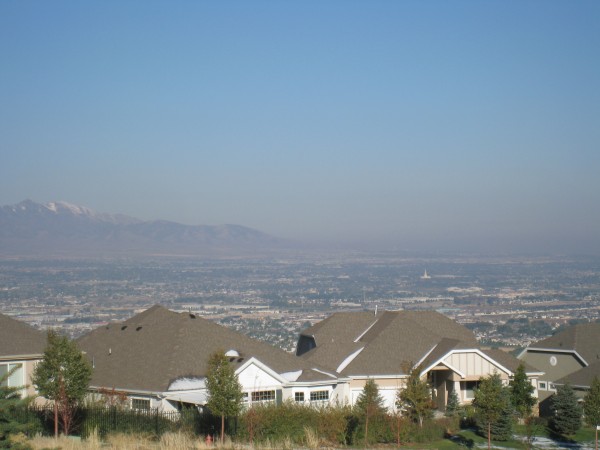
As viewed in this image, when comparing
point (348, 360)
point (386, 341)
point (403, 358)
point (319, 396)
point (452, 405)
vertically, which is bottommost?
point (452, 405)

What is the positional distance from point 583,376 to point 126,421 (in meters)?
20.3

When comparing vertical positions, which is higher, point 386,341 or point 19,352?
point 19,352

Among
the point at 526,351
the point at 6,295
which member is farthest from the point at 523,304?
the point at 526,351

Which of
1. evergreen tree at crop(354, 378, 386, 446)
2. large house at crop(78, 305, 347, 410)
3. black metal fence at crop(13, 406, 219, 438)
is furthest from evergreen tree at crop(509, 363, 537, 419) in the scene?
black metal fence at crop(13, 406, 219, 438)

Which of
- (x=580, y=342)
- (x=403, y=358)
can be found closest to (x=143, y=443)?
(x=403, y=358)

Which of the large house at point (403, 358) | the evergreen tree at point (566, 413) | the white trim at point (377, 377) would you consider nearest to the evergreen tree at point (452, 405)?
the large house at point (403, 358)

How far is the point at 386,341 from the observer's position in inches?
1609

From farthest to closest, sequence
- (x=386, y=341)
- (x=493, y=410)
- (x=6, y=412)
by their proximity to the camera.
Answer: (x=386, y=341) → (x=493, y=410) → (x=6, y=412)

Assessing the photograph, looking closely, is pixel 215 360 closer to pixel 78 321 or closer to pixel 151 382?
pixel 151 382

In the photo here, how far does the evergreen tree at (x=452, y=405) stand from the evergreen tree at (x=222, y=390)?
11357 mm

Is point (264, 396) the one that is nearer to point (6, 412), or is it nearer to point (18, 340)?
point (18, 340)

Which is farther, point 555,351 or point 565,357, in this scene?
point 555,351

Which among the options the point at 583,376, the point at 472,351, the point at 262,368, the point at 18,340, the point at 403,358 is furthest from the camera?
the point at 583,376

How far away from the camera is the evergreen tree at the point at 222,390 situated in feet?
92.1
